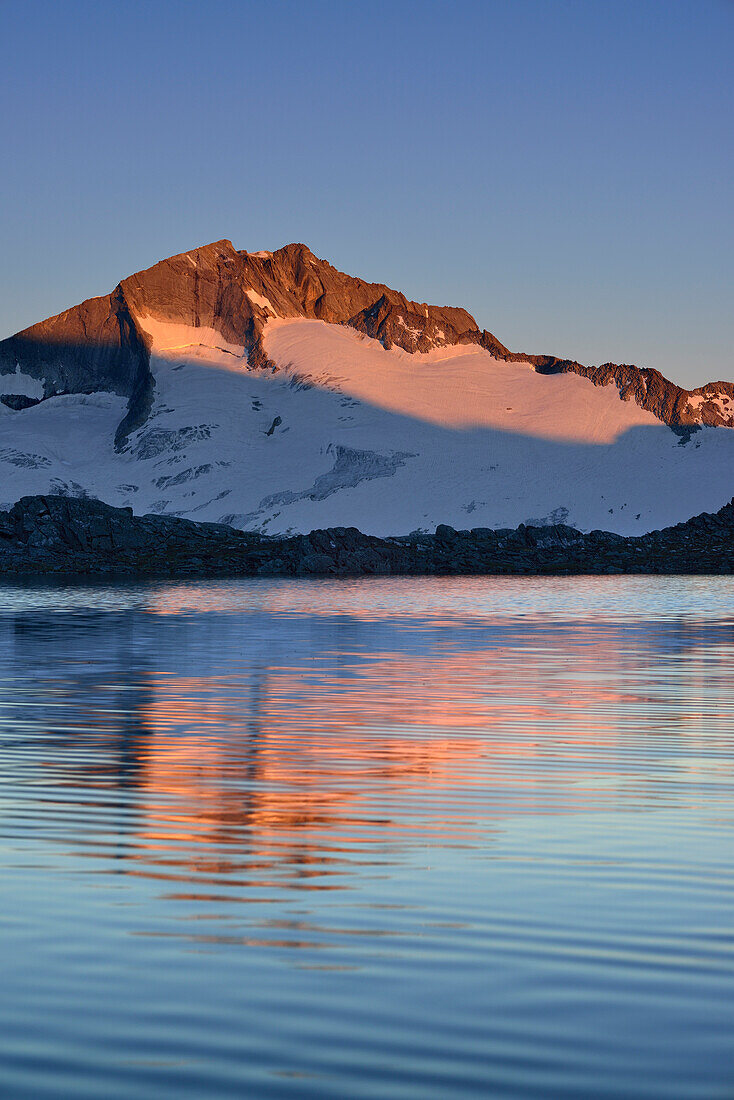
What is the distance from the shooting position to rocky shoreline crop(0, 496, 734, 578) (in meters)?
157

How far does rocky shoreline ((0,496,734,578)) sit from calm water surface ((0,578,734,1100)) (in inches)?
4930

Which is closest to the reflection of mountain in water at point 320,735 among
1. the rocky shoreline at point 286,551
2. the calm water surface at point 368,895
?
the calm water surface at point 368,895

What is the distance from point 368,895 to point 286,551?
152073 mm

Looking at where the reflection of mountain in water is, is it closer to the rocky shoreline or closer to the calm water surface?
the calm water surface

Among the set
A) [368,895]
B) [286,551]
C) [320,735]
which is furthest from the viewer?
[286,551]

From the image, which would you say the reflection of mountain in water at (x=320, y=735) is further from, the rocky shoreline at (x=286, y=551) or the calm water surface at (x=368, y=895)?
the rocky shoreline at (x=286, y=551)

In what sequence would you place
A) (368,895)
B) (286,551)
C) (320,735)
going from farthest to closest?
(286,551)
(320,735)
(368,895)

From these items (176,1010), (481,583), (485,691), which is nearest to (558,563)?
(481,583)

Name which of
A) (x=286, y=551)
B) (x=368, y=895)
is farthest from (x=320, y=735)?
(x=286, y=551)

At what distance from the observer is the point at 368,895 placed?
1248 cm

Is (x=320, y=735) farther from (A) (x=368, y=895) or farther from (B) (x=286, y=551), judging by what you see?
(B) (x=286, y=551)

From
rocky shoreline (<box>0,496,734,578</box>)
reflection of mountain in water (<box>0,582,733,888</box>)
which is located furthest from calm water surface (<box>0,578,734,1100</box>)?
rocky shoreline (<box>0,496,734,578</box>)

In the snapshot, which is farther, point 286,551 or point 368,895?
point 286,551

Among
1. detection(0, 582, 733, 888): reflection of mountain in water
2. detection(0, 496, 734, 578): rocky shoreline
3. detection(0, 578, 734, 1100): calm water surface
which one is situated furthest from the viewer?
detection(0, 496, 734, 578): rocky shoreline
